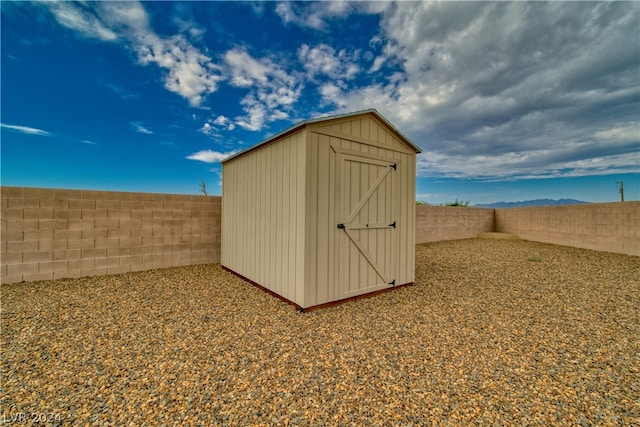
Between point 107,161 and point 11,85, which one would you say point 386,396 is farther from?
point 107,161

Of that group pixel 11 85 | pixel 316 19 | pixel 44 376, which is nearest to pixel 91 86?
pixel 11 85

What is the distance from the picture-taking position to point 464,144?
36.4ft

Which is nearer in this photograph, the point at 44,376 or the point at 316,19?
the point at 44,376

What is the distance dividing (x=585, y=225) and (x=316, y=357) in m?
11.7

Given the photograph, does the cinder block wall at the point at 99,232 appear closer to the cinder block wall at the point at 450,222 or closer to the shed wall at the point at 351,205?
the shed wall at the point at 351,205

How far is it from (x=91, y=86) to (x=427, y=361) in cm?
833

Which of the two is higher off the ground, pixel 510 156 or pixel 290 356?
pixel 510 156

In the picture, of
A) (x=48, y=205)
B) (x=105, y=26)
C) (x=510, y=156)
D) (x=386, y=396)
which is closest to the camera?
(x=386, y=396)

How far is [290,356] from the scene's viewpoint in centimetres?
229

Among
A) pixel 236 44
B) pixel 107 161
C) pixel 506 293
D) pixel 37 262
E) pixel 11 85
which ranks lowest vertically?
pixel 506 293

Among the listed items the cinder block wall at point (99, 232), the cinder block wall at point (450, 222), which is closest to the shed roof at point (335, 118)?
the cinder block wall at point (99, 232)

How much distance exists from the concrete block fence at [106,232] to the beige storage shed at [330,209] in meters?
1.90

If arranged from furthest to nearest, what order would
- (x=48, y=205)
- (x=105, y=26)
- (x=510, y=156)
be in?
(x=510, y=156) < (x=105, y=26) < (x=48, y=205)

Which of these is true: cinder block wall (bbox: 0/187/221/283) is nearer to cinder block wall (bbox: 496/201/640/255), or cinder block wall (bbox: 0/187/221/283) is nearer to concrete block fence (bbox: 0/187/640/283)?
concrete block fence (bbox: 0/187/640/283)
